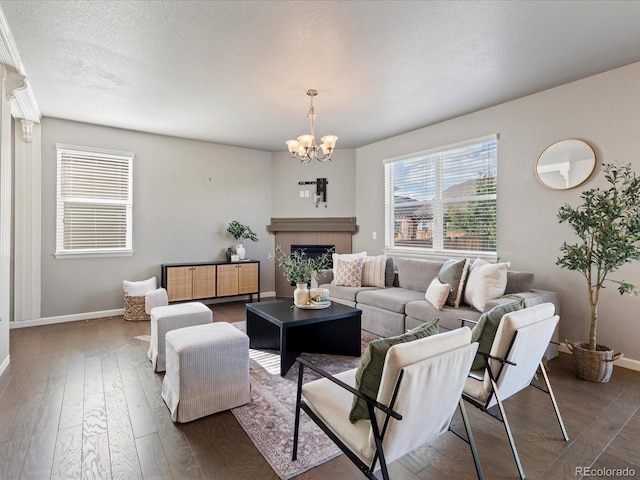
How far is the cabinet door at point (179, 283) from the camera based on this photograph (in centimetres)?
490

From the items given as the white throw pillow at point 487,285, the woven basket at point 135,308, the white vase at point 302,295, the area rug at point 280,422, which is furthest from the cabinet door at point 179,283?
the white throw pillow at point 487,285

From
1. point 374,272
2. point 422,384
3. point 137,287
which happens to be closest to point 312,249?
point 374,272

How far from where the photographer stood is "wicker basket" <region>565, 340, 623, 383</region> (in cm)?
272

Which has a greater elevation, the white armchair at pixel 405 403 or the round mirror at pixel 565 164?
the round mirror at pixel 565 164

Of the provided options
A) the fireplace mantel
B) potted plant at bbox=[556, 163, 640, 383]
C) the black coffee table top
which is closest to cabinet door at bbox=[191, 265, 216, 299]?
the fireplace mantel

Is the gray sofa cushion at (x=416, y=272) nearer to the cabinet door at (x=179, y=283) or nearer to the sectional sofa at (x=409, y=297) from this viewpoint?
the sectional sofa at (x=409, y=297)

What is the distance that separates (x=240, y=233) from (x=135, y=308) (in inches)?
77.9

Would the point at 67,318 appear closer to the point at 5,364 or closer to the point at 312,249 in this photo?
the point at 5,364

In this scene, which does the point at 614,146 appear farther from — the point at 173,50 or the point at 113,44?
the point at 113,44

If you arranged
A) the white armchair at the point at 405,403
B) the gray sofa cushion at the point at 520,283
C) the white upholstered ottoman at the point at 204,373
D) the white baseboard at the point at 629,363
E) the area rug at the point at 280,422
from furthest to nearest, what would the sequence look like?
the gray sofa cushion at the point at 520,283 < the white baseboard at the point at 629,363 < the white upholstered ottoman at the point at 204,373 < the area rug at the point at 280,422 < the white armchair at the point at 405,403

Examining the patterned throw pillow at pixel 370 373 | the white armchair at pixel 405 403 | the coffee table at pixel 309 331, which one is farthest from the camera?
the coffee table at pixel 309 331

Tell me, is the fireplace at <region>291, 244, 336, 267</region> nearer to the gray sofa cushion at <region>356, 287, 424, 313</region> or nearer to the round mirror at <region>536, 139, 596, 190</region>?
the gray sofa cushion at <region>356, 287, 424, 313</region>

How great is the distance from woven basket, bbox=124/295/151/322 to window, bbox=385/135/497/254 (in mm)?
3753

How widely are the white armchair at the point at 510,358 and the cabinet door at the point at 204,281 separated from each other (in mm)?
4250
